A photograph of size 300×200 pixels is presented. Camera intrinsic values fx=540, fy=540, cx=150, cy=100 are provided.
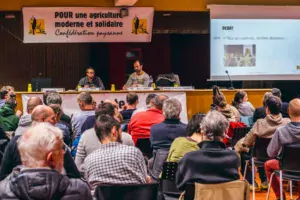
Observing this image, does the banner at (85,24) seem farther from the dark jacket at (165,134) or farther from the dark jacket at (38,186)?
the dark jacket at (38,186)

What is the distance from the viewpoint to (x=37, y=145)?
2.53m

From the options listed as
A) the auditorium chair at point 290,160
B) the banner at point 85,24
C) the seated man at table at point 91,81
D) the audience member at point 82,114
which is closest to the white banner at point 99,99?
the seated man at table at point 91,81

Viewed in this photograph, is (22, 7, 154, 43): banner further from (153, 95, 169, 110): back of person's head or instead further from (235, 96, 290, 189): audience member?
(235, 96, 290, 189): audience member

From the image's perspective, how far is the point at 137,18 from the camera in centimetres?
1062

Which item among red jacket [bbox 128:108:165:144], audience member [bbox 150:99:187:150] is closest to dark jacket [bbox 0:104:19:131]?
red jacket [bbox 128:108:165:144]

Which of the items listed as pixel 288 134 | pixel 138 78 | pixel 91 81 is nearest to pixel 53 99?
pixel 288 134

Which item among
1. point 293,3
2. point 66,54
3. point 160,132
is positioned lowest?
point 160,132

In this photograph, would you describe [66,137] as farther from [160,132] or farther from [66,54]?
[66,54]

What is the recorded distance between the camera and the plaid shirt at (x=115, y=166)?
11.5 feet

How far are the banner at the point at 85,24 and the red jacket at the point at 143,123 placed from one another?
4661mm

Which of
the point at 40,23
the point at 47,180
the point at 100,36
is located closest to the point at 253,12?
the point at 100,36

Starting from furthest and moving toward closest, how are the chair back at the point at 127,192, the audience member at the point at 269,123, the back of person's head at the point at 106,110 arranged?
the audience member at the point at 269,123
the back of person's head at the point at 106,110
the chair back at the point at 127,192

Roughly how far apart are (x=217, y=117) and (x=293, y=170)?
1.57m

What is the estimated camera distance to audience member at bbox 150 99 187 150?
517 centimetres
